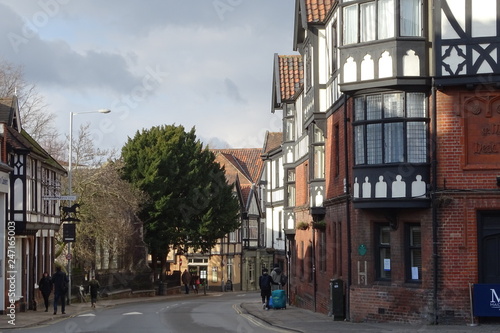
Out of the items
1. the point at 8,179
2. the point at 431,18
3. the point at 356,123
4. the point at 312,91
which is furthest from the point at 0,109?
the point at 431,18

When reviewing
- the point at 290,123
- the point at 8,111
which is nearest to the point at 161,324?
the point at 8,111

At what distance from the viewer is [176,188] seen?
63.8 metres

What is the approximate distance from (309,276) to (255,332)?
13.8 metres

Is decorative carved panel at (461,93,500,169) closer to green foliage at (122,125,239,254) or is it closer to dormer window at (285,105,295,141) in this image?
dormer window at (285,105,295,141)

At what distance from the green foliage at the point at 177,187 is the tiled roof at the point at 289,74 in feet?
61.0

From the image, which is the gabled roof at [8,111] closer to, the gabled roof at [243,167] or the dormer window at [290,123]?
the dormer window at [290,123]

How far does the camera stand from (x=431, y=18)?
24.1 m

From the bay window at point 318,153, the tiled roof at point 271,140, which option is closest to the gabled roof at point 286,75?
the bay window at point 318,153

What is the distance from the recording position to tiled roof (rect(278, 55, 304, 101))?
1774 inches

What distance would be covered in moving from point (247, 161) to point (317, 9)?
212 ft

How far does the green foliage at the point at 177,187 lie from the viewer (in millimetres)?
62125

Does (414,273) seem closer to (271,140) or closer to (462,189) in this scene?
(462,189)

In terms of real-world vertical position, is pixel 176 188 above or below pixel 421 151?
above

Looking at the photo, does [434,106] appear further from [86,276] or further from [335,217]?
[86,276]
